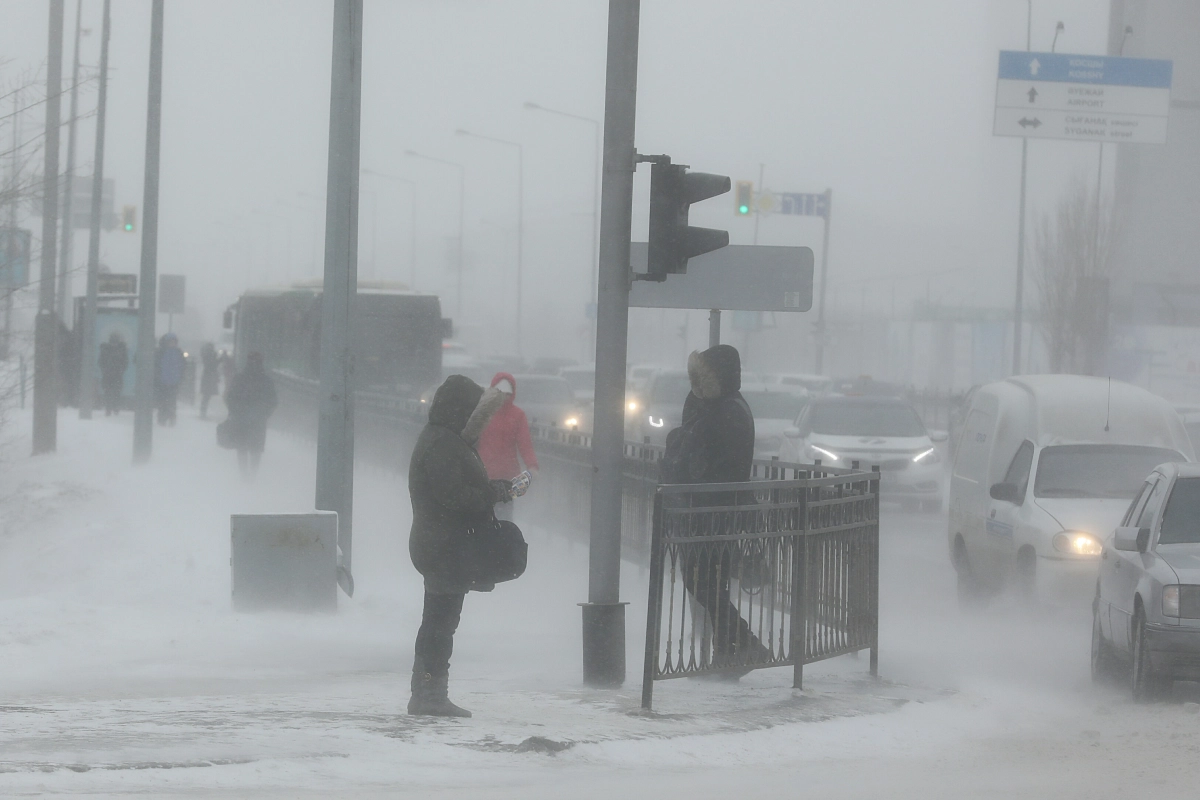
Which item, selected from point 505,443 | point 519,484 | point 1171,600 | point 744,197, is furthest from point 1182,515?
point 744,197

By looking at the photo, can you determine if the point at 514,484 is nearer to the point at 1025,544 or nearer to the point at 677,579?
the point at 677,579

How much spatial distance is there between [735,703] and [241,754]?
8.78ft

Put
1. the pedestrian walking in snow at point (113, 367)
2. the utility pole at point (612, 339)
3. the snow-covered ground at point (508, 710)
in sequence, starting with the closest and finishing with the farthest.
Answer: the snow-covered ground at point (508, 710) → the utility pole at point (612, 339) → the pedestrian walking in snow at point (113, 367)

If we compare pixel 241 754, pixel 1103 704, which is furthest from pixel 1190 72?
pixel 241 754

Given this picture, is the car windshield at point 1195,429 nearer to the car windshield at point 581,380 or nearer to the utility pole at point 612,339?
the utility pole at point 612,339

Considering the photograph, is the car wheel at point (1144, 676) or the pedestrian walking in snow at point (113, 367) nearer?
the car wheel at point (1144, 676)

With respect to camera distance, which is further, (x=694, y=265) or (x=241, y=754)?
(x=694, y=265)

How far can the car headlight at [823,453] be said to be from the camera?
2205 cm

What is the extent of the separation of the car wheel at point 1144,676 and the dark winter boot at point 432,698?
369cm

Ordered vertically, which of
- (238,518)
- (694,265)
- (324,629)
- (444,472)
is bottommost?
(324,629)

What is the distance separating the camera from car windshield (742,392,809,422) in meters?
28.1

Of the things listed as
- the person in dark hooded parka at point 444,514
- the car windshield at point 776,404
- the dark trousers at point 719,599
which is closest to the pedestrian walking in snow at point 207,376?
the car windshield at point 776,404

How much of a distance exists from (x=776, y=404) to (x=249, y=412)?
33.5 ft

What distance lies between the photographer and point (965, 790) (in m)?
6.60
